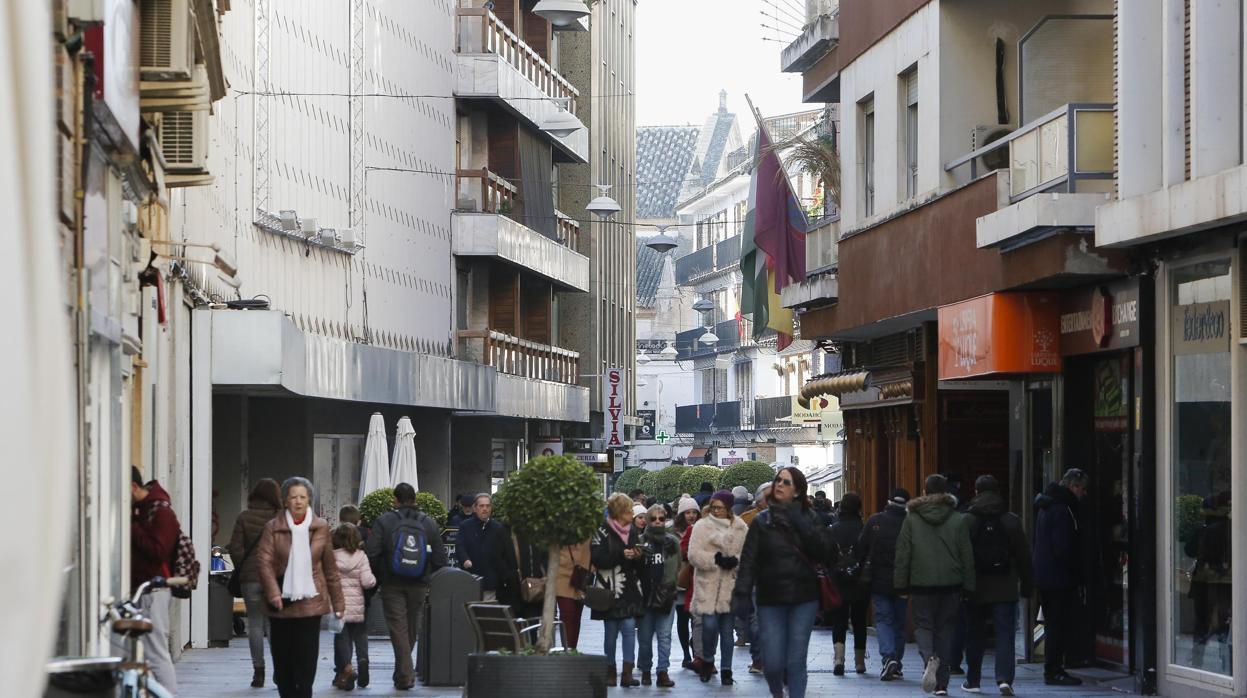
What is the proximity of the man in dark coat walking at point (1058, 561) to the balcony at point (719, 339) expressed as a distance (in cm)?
6855

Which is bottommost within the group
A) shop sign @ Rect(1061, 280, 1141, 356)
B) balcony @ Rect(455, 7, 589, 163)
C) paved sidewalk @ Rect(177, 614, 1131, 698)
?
paved sidewalk @ Rect(177, 614, 1131, 698)

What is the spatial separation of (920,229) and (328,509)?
13.9 meters

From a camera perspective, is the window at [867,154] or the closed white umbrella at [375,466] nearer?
the window at [867,154]

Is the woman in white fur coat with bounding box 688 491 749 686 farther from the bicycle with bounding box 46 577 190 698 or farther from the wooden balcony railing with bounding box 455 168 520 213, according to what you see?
the wooden balcony railing with bounding box 455 168 520 213

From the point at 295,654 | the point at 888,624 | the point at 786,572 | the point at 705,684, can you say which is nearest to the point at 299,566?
the point at 295,654

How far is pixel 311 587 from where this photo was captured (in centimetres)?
1363

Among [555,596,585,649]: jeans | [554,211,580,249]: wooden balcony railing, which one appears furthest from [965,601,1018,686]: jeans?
[554,211,580,249]: wooden balcony railing

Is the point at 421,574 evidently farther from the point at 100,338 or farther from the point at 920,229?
the point at 920,229

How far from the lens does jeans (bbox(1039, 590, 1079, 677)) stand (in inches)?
700

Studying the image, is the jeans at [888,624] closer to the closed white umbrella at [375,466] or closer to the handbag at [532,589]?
the handbag at [532,589]

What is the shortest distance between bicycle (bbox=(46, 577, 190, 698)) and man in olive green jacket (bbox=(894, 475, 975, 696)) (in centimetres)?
679

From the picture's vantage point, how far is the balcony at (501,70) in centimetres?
4031

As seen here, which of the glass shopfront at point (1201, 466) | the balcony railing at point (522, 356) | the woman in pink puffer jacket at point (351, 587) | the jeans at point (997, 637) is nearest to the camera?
the glass shopfront at point (1201, 466)

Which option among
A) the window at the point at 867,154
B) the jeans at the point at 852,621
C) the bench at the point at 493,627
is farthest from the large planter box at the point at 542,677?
the window at the point at 867,154
